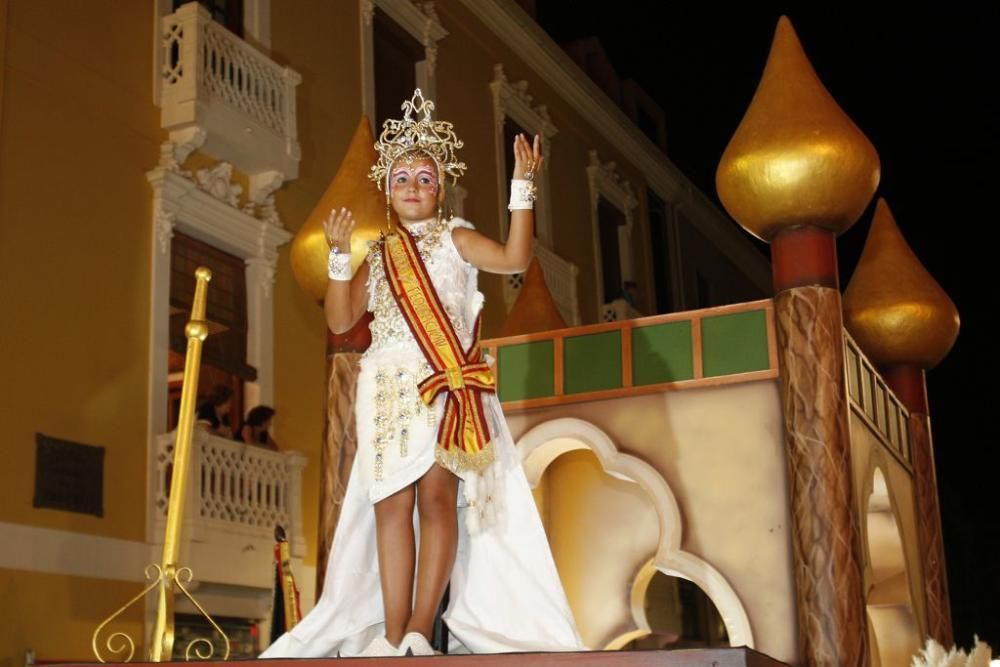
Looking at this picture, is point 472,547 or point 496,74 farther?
point 496,74

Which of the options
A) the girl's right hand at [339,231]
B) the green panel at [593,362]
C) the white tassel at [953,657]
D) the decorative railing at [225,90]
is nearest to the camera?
the white tassel at [953,657]

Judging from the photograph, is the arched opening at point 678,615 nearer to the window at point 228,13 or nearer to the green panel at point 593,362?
the window at point 228,13

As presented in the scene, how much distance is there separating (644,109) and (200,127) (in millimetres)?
12436

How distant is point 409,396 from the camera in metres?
4.44

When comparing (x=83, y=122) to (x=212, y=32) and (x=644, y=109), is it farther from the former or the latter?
(x=644, y=109)

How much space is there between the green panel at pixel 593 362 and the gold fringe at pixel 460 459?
3.13m

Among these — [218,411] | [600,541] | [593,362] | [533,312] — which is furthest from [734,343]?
[218,411]

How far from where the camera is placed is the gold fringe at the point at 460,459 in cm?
434

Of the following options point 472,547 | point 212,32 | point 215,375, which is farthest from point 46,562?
point 472,547

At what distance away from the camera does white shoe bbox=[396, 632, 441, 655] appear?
4.16 meters

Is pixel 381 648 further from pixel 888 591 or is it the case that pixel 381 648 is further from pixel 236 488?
pixel 236 488

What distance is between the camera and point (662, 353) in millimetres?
7312

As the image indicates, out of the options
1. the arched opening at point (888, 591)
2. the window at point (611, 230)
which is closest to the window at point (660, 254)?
the window at point (611, 230)

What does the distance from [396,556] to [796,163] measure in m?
3.33
